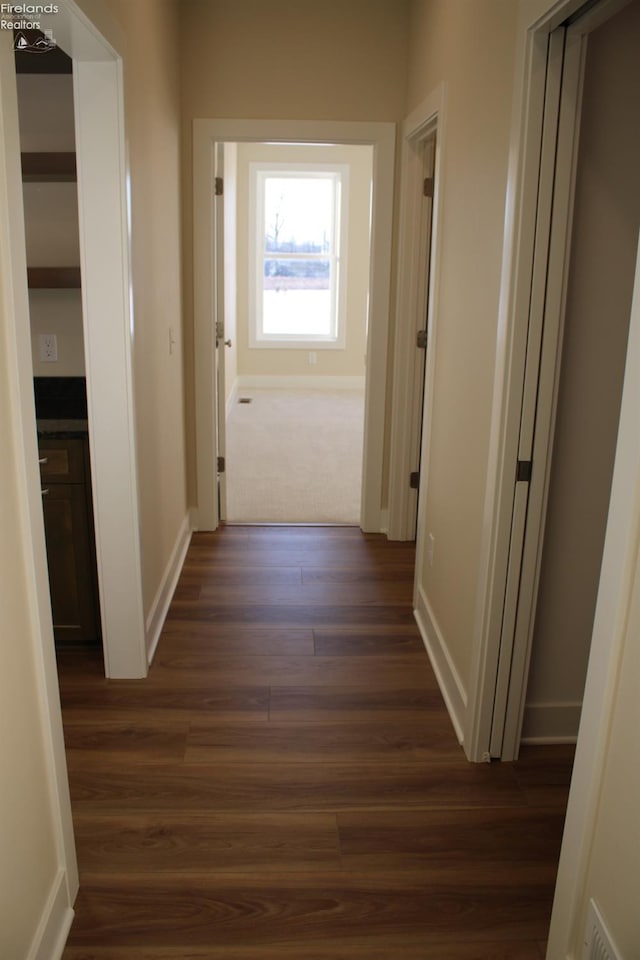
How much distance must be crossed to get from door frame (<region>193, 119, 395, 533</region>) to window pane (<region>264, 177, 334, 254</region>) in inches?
186

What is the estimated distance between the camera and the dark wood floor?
6.00ft

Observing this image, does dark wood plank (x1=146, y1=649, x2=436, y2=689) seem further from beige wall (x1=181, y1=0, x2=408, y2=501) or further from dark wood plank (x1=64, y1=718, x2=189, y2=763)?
beige wall (x1=181, y1=0, x2=408, y2=501)

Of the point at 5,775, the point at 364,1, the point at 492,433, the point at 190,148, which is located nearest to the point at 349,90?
the point at 364,1

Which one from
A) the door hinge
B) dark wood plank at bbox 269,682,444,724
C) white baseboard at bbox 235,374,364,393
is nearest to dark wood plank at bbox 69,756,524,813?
dark wood plank at bbox 269,682,444,724

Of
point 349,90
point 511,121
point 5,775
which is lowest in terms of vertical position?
point 5,775

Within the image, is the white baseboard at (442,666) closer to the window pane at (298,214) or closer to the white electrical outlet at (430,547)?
the white electrical outlet at (430,547)

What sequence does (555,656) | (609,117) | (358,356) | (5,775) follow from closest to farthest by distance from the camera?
(5,775) → (609,117) → (555,656) → (358,356)

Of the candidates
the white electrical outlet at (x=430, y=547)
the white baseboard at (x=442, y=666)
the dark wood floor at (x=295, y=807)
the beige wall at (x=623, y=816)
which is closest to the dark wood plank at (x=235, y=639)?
the dark wood floor at (x=295, y=807)

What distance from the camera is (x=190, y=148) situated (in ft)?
12.9

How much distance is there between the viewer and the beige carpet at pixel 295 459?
4805 millimetres

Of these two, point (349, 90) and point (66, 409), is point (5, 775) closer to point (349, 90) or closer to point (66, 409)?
point (66, 409)

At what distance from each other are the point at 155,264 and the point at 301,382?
19.0ft

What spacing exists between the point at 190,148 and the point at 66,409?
177 centimetres

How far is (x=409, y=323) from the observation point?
4.07 metres
